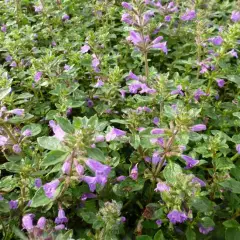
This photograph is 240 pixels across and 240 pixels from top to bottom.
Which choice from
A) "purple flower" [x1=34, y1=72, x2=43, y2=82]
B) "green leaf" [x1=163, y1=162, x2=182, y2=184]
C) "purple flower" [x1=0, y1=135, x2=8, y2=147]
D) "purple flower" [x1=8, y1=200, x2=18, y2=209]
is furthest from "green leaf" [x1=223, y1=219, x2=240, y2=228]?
"purple flower" [x1=34, y1=72, x2=43, y2=82]

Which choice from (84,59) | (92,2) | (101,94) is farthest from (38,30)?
(101,94)

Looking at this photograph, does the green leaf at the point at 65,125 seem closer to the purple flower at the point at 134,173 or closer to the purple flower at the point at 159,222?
the purple flower at the point at 134,173

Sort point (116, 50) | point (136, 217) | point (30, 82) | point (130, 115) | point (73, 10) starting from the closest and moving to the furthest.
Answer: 1. point (130, 115)
2. point (136, 217)
3. point (30, 82)
4. point (116, 50)
5. point (73, 10)

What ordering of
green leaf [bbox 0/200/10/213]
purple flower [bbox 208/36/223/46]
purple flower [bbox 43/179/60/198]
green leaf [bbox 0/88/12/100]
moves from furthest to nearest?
purple flower [bbox 208/36/223/46] < green leaf [bbox 0/200/10/213] < green leaf [bbox 0/88/12/100] < purple flower [bbox 43/179/60/198]

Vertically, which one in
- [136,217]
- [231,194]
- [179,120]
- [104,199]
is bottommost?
[136,217]

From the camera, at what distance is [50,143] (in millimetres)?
1806

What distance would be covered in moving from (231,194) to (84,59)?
76.1 inches

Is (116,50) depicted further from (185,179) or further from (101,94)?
(185,179)

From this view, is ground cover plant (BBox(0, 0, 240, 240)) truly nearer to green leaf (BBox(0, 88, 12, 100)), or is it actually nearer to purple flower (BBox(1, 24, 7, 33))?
green leaf (BBox(0, 88, 12, 100))

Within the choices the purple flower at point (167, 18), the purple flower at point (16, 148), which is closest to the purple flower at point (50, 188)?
the purple flower at point (16, 148)

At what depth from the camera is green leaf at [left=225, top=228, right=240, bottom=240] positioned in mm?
2334

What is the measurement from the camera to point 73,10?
4.66 metres

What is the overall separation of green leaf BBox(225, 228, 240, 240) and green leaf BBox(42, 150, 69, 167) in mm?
1322

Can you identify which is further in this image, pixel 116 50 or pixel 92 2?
pixel 92 2
